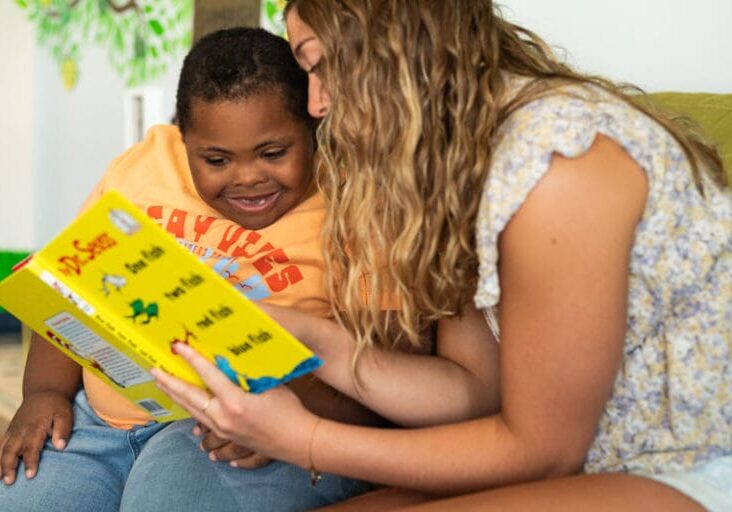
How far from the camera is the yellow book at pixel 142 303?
1.07 meters

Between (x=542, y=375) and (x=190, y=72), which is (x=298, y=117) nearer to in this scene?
(x=190, y=72)

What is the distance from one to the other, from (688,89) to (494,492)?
0.89 metres

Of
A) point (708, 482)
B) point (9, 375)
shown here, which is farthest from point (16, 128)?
point (708, 482)

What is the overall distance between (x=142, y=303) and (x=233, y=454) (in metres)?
0.32

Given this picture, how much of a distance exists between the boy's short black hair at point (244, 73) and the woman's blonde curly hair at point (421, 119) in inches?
9.7

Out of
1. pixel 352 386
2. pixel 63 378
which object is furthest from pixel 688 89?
pixel 63 378

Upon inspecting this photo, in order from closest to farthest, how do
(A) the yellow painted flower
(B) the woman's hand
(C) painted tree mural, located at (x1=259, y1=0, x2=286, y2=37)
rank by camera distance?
(B) the woman's hand < (C) painted tree mural, located at (x1=259, y1=0, x2=286, y2=37) < (A) the yellow painted flower

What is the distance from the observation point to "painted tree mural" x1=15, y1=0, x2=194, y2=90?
341cm

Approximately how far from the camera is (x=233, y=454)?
1.37 m

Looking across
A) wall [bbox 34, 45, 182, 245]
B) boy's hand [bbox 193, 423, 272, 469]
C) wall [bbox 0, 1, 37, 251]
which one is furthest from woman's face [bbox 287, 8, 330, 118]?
wall [bbox 0, 1, 37, 251]

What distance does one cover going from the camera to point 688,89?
1.70 m

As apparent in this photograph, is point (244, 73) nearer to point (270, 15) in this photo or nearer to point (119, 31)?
point (270, 15)

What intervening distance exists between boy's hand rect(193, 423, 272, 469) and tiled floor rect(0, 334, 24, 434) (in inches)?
45.6

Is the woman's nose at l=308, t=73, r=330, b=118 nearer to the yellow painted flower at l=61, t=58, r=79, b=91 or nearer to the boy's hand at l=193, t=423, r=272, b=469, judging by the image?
the boy's hand at l=193, t=423, r=272, b=469
